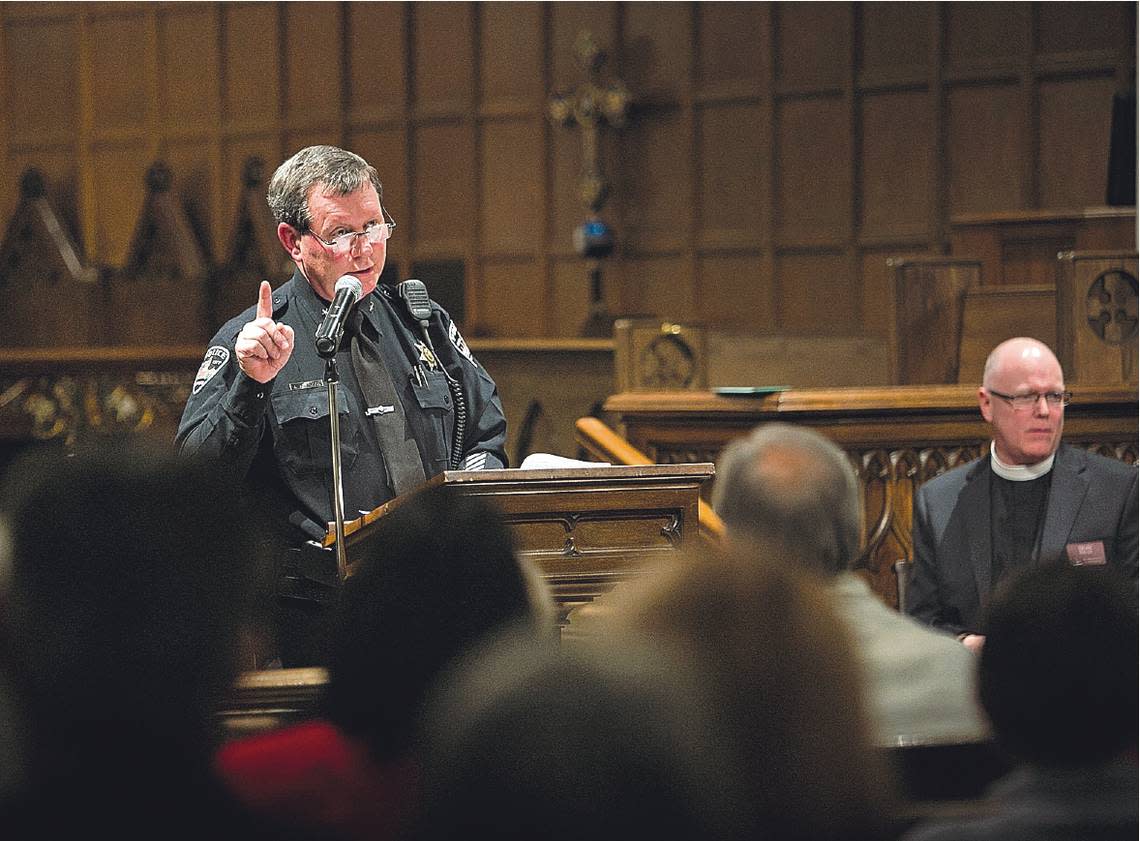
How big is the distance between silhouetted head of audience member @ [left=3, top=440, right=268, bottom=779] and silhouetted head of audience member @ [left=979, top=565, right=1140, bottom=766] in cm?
76

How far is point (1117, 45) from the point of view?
29.7ft

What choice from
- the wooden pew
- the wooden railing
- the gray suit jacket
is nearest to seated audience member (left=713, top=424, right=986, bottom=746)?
the gray suit jacket

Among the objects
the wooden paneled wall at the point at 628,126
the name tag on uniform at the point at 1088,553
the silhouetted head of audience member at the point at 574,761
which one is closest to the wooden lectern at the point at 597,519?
the name tag on uniform at the point at 1088,553

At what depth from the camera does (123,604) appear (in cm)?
148

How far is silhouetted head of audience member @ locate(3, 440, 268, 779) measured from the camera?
1.44m

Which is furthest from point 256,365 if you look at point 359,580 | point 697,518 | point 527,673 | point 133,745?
point 527,673

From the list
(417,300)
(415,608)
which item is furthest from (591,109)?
(415,608)

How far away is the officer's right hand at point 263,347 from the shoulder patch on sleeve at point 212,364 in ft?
0.95

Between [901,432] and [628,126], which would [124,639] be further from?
[628,126]

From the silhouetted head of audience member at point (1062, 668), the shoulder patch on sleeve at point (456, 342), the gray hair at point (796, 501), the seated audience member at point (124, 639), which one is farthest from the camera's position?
the shoulder patch on sleeve at point (456, 342)

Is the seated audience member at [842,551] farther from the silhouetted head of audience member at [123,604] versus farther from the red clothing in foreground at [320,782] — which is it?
the silhouetted head of audience member at [123,604]

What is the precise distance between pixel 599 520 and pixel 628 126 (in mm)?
7163

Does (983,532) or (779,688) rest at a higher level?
(779,688)

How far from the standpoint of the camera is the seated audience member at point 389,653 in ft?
4.90
